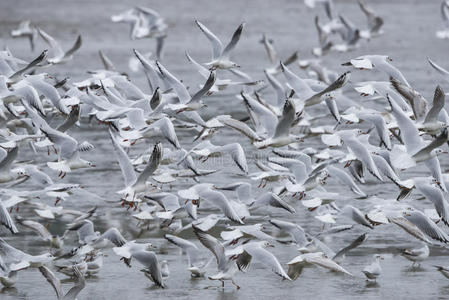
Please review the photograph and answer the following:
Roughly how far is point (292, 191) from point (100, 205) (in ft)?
8.36

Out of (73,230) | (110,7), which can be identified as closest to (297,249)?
(73,230)

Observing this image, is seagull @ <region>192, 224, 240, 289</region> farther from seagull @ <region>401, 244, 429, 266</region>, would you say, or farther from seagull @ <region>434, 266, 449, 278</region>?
seagull @ <region>434, 266, 449, 278</region>

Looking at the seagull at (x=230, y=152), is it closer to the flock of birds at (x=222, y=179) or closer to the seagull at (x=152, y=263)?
the flock of birds at (x=222, y=179)

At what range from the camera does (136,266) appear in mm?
9445

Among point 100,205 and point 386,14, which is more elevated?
point 100,205

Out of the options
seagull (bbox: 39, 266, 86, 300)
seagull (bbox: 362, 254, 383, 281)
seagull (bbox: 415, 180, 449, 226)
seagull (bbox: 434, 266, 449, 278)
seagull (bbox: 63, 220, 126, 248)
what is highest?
seagull (bbox: 415, 180, 449, 226)

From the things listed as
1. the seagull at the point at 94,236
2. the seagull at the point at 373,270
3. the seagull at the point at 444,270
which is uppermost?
the seagull at the point at 444,270

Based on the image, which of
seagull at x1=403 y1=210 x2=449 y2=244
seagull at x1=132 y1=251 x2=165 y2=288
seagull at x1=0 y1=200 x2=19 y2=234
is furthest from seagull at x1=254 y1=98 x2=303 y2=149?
seagull at x1=0 y1=200 x2=19 y2=234

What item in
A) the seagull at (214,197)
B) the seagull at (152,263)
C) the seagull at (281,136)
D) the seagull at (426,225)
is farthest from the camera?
the seagull at (281,136)

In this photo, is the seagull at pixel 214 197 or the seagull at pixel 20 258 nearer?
the seagull at pixel 20 258

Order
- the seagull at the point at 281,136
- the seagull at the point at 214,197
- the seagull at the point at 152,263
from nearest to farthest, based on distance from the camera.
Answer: the seagull at the point at 152,263 → the seagull at the point at 214,197 → the seagull at the point at 281,136

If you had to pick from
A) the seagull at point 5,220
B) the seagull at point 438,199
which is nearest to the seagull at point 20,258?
the seagull at point 5,220

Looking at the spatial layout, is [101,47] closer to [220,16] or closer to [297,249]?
[220,16]

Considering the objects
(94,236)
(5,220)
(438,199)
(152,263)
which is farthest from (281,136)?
(5,220)
